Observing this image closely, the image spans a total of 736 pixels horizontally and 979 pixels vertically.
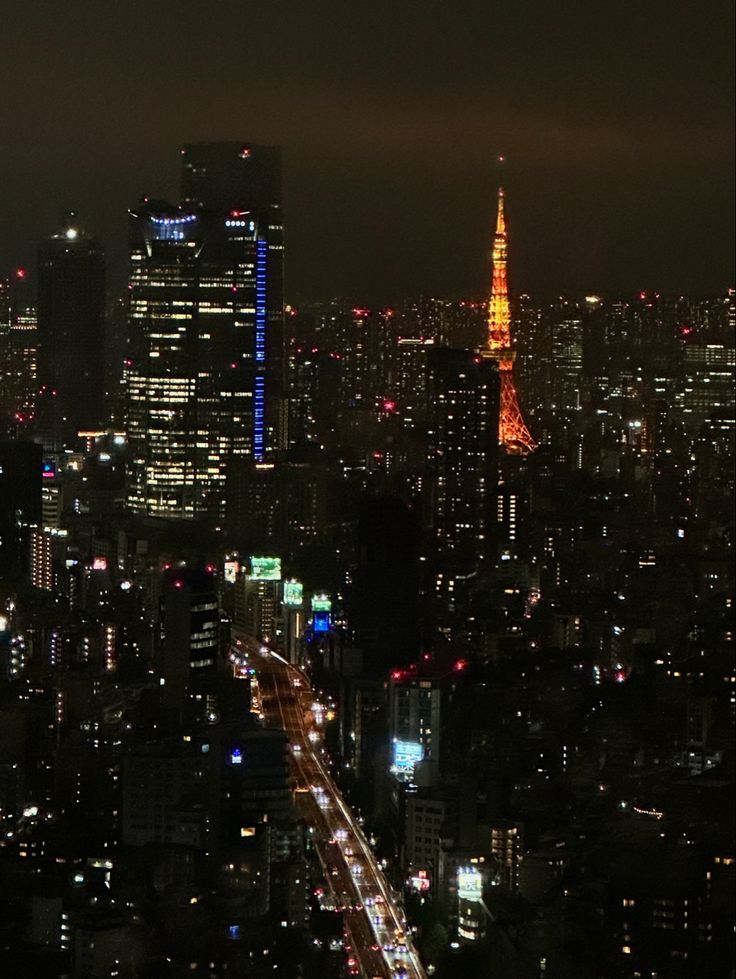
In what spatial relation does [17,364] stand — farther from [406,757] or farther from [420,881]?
[420,881]

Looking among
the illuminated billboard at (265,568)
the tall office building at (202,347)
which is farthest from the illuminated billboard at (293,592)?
the tall office building at (202,347)

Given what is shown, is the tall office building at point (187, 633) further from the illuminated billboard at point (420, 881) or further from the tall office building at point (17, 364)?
the illuminated billboard at point (420, 881)

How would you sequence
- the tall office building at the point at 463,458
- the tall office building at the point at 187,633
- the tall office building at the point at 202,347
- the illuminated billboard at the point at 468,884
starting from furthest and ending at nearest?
the tall office building at the point at 202,347 → the tall office building at the point at 463,458 → the tall office building at the point at 187,633 → the illuminated billboard at the point at 468,884

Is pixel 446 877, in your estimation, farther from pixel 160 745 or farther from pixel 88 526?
pixel 88 526

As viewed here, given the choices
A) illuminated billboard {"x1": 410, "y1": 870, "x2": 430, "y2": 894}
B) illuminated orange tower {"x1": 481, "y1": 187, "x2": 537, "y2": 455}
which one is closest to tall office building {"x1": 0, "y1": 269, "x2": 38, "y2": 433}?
illuminated orange tower {"x1": 481, "y1": 187, "x2": 537, "y2": 455}

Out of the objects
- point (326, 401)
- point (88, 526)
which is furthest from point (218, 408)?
point (326, 401)

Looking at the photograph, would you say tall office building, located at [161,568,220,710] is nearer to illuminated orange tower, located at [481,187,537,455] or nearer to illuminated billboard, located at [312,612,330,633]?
illuminated billboard, located at [312,612,330,633]
